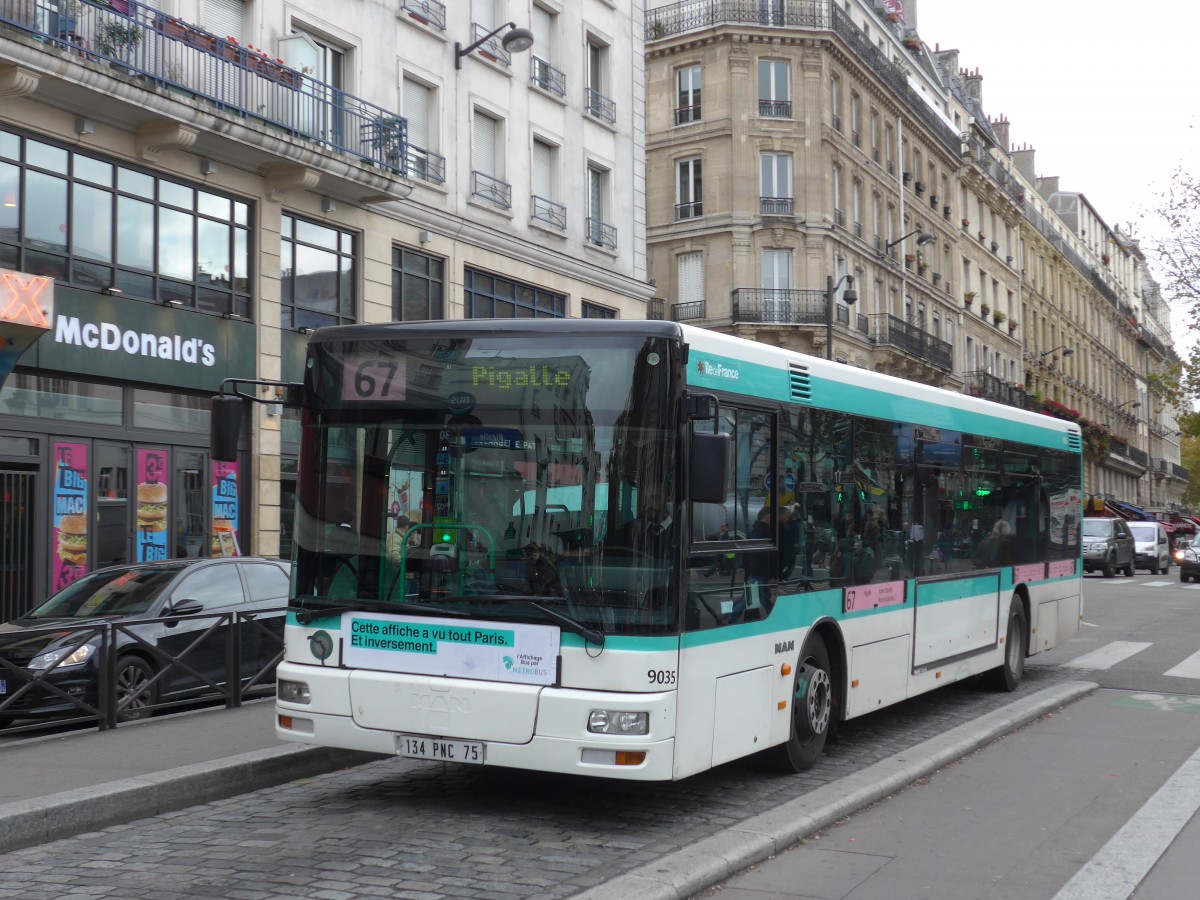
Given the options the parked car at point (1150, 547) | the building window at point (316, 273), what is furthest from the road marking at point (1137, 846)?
the parked car at point (1150, 547)

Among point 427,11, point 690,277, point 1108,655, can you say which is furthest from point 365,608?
point 690,277

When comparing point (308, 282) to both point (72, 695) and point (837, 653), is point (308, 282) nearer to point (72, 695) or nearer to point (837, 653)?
point (72, 695)

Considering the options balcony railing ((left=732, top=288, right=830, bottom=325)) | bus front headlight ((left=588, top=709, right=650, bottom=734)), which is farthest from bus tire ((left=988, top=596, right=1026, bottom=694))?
balcony railing ((left=732, top=288, right=830, bottom=325))

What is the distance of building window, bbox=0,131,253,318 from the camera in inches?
660

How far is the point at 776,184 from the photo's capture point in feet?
141

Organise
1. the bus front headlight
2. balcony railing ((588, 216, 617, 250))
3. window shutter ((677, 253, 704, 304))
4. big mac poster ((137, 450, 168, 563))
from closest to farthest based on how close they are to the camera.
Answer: the bus front headlight < big mac poster ((137, 450, 168, 563)) < balcony railing ((588, 216, 617, 250)) < window shutter ((677, 253, 704, 304))

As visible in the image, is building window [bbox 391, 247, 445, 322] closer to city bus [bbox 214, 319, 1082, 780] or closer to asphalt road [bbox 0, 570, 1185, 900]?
asphalt road [bbox 0, 570, 1185, 900]

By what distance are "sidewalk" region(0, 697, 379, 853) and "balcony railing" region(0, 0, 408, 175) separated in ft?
32.5

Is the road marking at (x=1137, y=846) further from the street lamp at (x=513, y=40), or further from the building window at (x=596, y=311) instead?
the building window at (x=596, y=311)

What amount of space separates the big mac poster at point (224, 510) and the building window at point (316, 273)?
257 cm

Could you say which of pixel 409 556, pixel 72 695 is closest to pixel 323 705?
pixel 409 556

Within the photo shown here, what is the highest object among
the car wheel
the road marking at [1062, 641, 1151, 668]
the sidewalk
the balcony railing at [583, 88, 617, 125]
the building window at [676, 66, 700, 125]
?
the building window at [676, 66, 700, 125]

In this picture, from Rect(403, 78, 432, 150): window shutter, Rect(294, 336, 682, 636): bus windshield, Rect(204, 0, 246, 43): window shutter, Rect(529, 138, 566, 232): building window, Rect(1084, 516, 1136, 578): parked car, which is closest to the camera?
Rect(294, 336, 682, 636): bus windshield

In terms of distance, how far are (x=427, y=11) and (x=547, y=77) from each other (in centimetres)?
396
